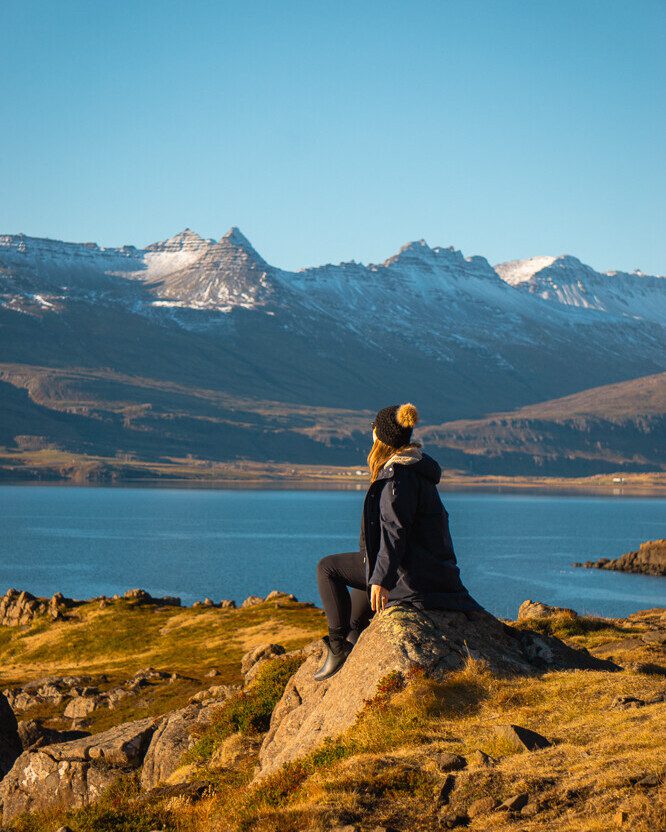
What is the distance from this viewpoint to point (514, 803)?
37.7 feet

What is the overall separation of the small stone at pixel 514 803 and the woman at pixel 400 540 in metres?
3.91

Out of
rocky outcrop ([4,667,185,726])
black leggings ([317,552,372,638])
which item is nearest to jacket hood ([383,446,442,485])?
black leggings ([317,552,372,638])

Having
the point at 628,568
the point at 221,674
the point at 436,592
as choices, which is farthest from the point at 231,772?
the point at 628,568

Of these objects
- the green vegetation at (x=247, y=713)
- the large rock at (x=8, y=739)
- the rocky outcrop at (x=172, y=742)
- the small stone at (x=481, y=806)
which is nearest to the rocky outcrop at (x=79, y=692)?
the large rock at (x=8, y=739)

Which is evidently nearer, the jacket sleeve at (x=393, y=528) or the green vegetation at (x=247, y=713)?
the jacket sleeve at (x=393, y=528)

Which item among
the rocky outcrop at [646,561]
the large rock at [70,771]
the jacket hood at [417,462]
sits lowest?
the rocky outcrop at [646,561]

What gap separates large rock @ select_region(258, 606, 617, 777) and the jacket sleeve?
0.80 meters

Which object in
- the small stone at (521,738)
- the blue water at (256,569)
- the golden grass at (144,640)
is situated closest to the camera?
the small stone at (521,738)

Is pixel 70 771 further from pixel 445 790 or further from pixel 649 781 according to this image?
pixel 649 781

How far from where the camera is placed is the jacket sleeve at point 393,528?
1491cm

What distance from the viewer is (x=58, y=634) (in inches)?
2670

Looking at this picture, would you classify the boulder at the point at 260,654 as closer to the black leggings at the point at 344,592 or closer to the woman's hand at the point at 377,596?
the black leggings at the point at 344,592

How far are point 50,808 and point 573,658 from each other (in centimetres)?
980

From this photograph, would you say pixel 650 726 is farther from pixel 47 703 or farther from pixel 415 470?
pixel 47 703
